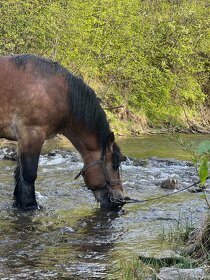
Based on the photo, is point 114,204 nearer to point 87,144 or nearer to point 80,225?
point 87,144

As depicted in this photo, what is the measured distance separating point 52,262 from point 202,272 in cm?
163

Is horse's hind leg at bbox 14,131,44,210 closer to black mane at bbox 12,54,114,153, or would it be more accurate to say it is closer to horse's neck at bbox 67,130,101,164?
horse's neck at bbox 67,130,101,164

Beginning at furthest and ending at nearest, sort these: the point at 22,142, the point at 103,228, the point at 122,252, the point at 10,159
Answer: the point at 10,159 < the point at 22,142 < the point at 103,228 < the point at 122,252

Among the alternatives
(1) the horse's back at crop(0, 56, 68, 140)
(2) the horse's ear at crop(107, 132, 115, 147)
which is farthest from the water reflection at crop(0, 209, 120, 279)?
(1) the horse's back at crop(0, 56, 68, 140)

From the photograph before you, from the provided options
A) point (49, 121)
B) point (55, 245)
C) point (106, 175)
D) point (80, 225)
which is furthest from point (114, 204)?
point (55, 245)

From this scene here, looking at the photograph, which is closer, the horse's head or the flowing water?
the flowing water

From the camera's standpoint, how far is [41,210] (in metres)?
7.88

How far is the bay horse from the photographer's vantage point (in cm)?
772

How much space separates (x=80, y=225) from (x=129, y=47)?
14208 millimetres

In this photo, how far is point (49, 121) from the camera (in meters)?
7.85

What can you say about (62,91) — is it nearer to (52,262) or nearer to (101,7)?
(52,262)

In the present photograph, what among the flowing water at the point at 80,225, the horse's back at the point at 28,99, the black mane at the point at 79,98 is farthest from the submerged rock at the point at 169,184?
the horse's back at the point at 28,99

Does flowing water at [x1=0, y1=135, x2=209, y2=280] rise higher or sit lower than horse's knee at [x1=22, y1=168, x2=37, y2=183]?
lower

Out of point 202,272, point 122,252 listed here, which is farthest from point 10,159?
point 202,272
